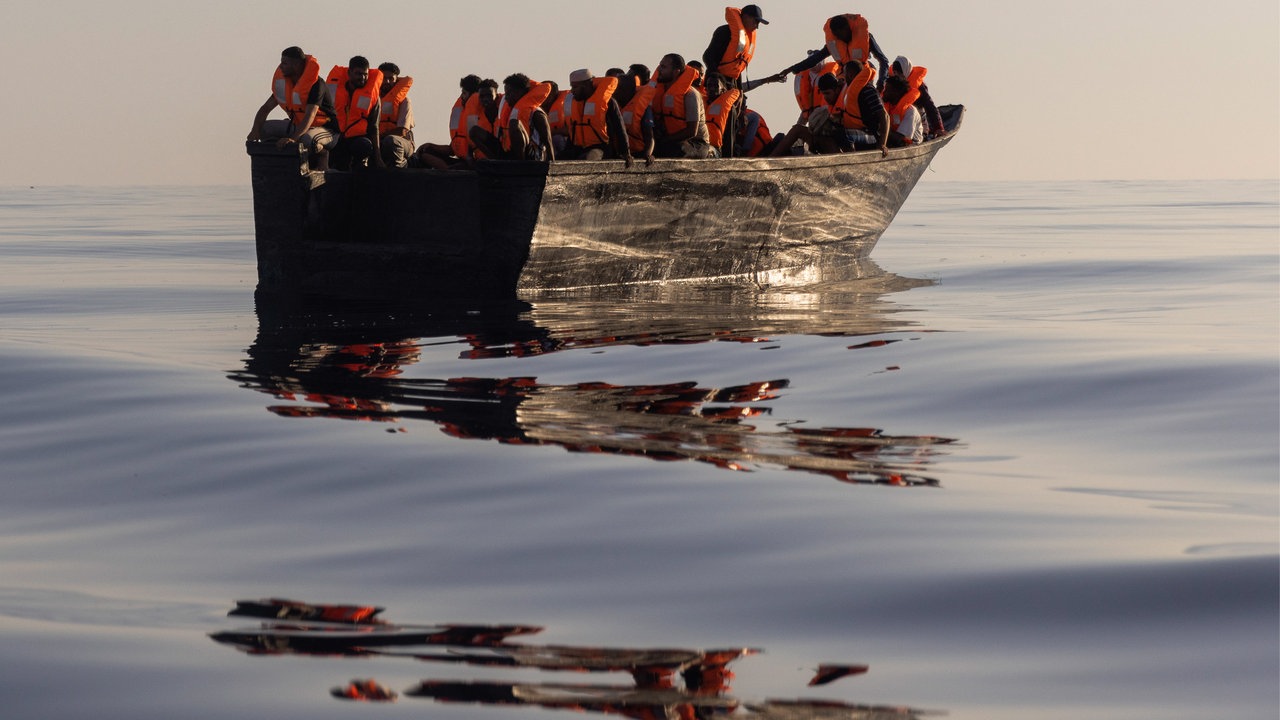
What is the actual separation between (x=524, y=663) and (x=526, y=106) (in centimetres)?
1309

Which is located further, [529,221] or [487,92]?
[487,92]

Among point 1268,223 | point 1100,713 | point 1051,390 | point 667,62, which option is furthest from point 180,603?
point 1268,223

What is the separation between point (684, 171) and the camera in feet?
55.0

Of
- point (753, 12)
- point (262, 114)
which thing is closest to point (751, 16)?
point (753, 12)

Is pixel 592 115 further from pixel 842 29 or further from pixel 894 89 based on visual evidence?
pixel 894 89

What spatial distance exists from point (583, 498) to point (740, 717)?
2558mm

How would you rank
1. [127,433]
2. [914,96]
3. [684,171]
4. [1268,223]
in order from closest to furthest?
[127,433]
[684,171]
[914,96]
[1268,223]

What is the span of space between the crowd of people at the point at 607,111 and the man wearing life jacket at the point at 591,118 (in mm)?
11

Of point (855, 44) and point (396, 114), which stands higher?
point (855, 44)

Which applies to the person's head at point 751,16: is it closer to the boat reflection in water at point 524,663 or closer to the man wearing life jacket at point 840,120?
the man wearing life jacket at point 840,120

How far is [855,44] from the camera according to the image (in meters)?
20.2

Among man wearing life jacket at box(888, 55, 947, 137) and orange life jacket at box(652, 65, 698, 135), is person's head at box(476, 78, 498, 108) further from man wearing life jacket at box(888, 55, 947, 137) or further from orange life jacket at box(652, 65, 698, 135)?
man wearing life jacket at box(888, 55, 947, 137)

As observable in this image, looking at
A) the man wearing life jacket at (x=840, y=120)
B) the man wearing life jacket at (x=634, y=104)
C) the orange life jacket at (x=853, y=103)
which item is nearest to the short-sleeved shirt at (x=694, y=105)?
the man wearing life jacket at (x=634, y=104)

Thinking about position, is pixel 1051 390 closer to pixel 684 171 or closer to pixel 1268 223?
pixel 684 171
